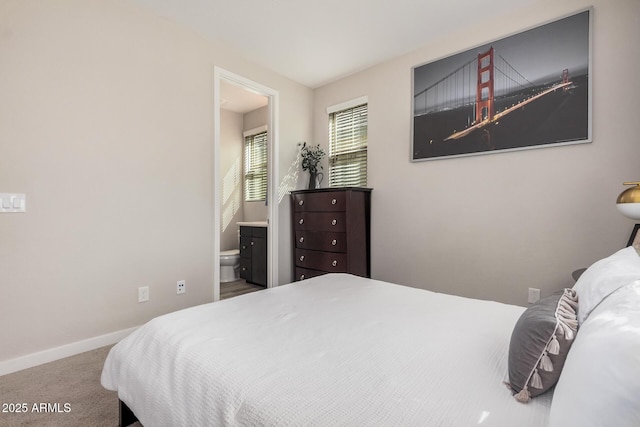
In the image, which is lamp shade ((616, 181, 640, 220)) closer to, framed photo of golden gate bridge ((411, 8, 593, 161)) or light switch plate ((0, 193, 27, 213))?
framed photo of golden gate bridge ((411, 8, 593, 161))

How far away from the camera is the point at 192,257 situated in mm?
2818

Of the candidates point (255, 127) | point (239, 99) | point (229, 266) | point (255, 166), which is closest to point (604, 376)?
point (229, 266)

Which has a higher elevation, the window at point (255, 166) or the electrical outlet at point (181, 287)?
the window at point (255, 166)

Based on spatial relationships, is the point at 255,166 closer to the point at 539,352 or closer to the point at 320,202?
the point at 320,202

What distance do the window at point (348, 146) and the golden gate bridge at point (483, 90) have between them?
81 centimetres

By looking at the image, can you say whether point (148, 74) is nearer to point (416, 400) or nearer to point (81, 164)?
point (81, 164)

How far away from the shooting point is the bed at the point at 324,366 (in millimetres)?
737

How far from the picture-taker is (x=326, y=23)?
2.65 m

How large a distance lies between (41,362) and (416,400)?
2483 millimetres

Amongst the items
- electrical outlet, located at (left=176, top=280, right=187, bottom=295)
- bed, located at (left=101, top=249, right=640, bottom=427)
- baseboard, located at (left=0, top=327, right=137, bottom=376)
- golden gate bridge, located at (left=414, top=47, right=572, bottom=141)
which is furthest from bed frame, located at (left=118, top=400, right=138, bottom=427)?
golden gate bridge, located at (left=414, top=47, right=572, bottom=141)

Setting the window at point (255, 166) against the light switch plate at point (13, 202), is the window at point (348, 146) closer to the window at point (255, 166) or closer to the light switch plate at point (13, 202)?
the window at point (255, 166)

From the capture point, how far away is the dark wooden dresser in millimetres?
3150

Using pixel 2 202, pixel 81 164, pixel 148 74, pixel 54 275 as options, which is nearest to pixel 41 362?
pixel 54 275

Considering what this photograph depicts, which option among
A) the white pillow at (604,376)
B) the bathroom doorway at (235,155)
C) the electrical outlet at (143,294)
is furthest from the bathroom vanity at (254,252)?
the white pillow at (604,376)
